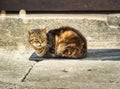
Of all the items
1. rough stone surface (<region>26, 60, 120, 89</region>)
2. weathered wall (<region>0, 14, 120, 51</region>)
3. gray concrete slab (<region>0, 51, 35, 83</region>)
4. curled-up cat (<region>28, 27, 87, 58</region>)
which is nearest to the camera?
rough stone surface (<region>26, 60, 120, 89</region>)

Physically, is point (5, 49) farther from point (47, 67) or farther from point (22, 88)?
point (22, 88)

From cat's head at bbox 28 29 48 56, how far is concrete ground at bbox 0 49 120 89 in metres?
0.22

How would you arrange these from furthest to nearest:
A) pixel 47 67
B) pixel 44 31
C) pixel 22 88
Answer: pixel 44 31, pixel 47 67, pixel 22 88

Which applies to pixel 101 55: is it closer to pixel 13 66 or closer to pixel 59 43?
pixel 59 43

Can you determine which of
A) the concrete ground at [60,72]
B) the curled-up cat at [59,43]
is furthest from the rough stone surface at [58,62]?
the curled-up cat at [59,43]

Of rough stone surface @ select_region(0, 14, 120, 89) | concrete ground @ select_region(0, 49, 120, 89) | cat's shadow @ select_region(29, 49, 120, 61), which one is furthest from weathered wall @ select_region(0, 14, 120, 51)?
concrete ground @ select_region(0, 49, 120, 89)

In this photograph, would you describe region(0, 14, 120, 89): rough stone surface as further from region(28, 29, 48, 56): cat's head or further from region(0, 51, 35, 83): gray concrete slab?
region(28, 29, 48, 56): cat's head

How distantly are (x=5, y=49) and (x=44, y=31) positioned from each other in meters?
1.14

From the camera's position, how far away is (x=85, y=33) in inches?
297

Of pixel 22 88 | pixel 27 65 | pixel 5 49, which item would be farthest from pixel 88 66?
pixel 5 49

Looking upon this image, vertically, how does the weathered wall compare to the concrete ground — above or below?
above

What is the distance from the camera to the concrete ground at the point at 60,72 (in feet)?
17.3

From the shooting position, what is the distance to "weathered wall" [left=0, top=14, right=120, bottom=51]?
7477 mm

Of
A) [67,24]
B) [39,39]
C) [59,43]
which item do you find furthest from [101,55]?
[67,24]
